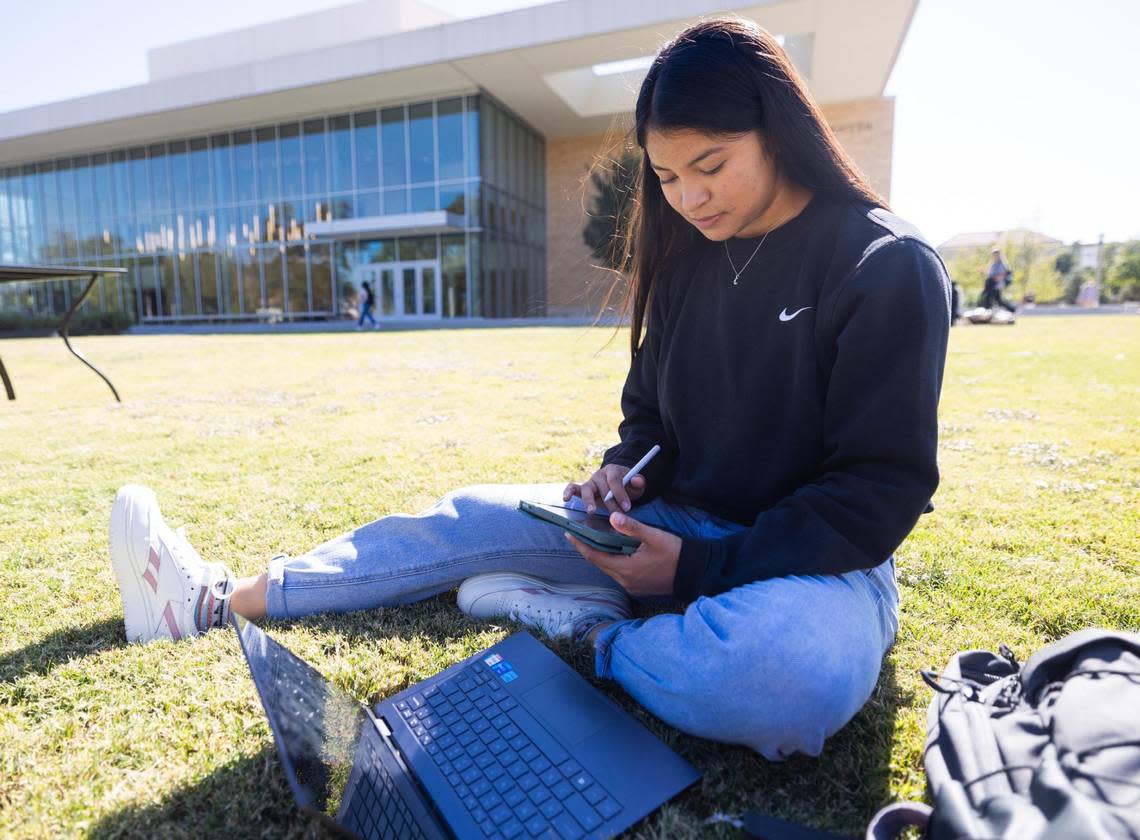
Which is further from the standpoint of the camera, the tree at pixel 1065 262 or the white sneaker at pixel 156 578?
the tree at pixel 1065 262

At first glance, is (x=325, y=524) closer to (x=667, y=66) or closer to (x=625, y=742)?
(x=625, y=742)

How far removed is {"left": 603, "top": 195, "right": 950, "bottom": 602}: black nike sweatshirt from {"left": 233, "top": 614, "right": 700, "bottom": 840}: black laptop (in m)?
0.40

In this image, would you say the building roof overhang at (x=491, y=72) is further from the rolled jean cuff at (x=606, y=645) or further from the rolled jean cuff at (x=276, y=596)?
the rolled jean cuff at (x=606, y=645)

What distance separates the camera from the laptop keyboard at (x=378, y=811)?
1.18 metres

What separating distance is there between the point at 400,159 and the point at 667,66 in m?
24.7

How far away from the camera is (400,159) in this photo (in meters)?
24.0

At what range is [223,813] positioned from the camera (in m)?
1.30

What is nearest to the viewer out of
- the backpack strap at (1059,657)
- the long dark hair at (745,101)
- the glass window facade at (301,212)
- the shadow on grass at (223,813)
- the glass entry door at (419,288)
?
the backpack strap at (1059,657)

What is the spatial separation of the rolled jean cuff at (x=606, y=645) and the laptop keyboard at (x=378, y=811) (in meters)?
0.57

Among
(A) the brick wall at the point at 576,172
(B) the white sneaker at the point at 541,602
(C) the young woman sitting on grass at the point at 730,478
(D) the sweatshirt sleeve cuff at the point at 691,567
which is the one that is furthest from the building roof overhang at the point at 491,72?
(D) the sweatshirt sleeve cuff at the point at 691,567

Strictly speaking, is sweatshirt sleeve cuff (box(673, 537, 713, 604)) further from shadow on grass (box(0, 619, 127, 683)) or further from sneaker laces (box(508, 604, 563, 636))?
shadow on grass (box(0, 619, 127, 683))

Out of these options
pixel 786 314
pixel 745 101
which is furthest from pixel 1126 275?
pixel 745 101

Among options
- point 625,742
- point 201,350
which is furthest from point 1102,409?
point 201,350

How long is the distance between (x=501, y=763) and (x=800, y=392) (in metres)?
1.07
